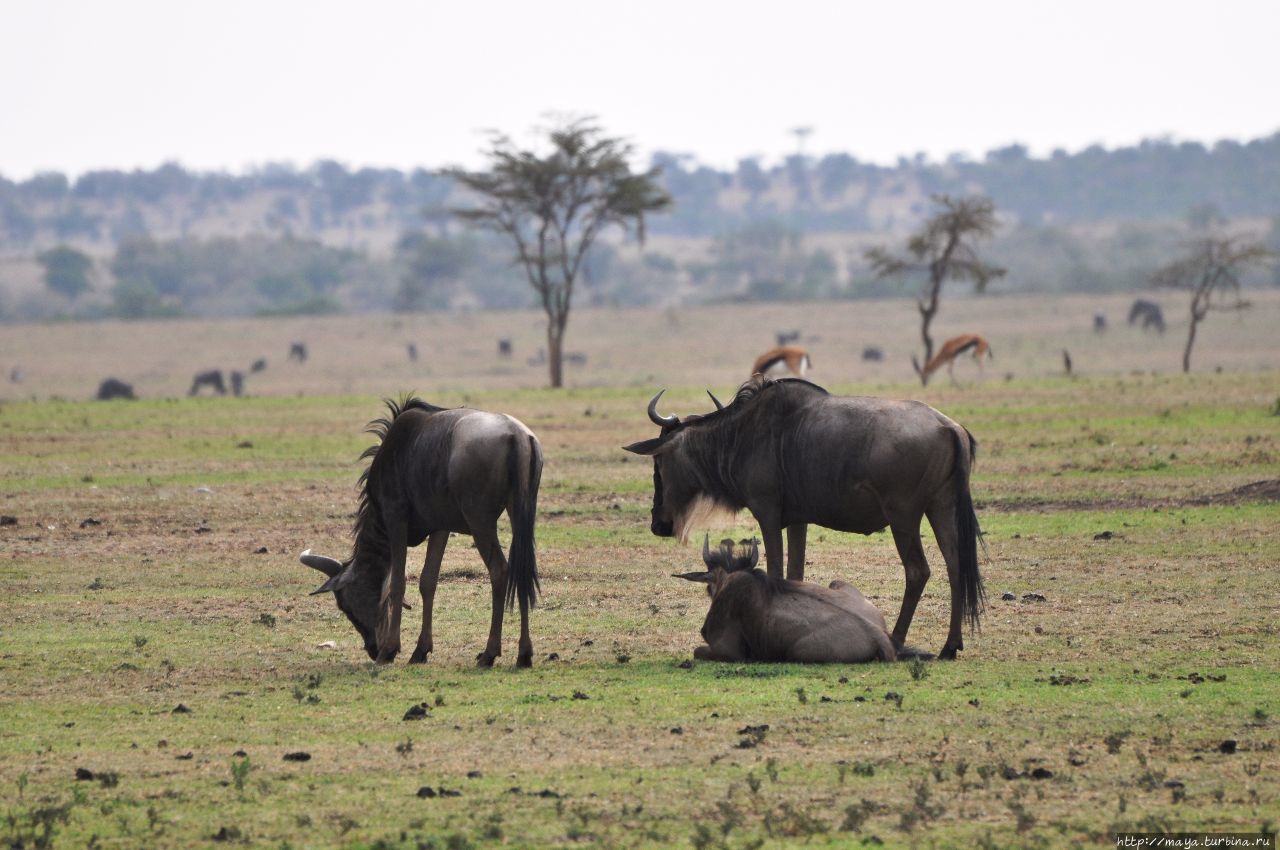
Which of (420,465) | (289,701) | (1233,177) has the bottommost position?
(289,701)

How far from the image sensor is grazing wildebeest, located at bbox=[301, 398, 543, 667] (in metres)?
9.94

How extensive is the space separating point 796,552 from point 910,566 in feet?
3.41

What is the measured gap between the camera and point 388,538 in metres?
10.5

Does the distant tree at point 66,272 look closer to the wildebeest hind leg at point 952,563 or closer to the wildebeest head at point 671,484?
the wildebeest head at point 671,484

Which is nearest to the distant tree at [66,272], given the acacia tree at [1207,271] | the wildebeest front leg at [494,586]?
the acacia tree at [1207,271]

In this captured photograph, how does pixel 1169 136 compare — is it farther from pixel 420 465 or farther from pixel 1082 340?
pixel 420 465

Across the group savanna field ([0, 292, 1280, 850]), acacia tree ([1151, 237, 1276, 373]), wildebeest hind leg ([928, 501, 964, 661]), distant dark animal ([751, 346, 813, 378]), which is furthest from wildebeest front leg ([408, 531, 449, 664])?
acacia tree ([1151, 237, 1276, 373])

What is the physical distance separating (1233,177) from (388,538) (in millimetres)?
151021

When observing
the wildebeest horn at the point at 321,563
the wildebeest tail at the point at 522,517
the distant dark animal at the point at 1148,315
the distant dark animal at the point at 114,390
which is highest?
the distant dark animal at the point at 1148,315

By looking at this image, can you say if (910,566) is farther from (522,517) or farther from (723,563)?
(522,517)

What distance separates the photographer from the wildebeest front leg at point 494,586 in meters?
9.84

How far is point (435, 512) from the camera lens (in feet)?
33.7

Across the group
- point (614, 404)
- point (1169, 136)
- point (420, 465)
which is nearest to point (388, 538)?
point (420, 465)

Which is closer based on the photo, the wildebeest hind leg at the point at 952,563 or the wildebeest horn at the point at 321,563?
the wildebeest hind leg at the point at 952,563
